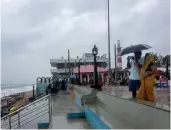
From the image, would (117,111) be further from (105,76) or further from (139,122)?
Answer: (105,76)

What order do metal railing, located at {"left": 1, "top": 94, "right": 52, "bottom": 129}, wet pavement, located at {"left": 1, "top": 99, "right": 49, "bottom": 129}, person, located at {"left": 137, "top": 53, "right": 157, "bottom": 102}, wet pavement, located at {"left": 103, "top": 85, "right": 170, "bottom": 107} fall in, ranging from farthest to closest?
1. wet pavement, located at {"left": 1, "top": 99, "right": 49, "bottom": 129}
2. metal railing, located at {"left": 1, "top": 94, "right": 52, "bottom": 129}
3. person, located at {"left": 137, "top": 53, "right": 157, "bottom": 102}
4. wet pavement, located at {"left": 103, "top": 85, "right": 170, "bottom": 107}

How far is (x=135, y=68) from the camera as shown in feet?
18.0

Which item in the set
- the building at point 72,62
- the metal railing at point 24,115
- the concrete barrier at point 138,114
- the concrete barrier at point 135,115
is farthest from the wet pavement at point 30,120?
the building at point 72,62

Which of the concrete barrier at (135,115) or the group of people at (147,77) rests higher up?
the group of people at (147,77)

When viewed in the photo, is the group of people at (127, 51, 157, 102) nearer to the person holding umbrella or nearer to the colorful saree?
the colorful saree

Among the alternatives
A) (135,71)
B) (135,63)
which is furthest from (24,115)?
(135,63)

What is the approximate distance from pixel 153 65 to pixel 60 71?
5180 centimetres

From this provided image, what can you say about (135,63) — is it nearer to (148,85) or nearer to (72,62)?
(148,85)

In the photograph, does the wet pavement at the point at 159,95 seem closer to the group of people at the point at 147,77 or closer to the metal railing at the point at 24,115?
the group of people at the point at 147,77

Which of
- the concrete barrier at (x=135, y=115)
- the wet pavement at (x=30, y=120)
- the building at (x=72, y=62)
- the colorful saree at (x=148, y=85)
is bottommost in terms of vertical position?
the wet pavement at (x=30, y=120)

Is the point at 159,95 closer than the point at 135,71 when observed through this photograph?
No

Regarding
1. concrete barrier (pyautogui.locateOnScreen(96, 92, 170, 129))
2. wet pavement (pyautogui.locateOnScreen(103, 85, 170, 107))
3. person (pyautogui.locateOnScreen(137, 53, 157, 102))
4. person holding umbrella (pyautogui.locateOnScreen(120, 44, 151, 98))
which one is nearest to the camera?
concrete barrier (pyautogui.locateOnScreen(96, 92, 170, 129))

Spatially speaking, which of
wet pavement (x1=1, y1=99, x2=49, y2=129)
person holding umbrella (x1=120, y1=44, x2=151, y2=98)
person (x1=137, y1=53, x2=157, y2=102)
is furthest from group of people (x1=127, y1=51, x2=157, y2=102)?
wet pavement (x1=1, y1=99, x2=49, y2=129)

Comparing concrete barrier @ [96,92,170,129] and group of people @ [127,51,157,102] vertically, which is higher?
group of people @ [127,51,157,102]
